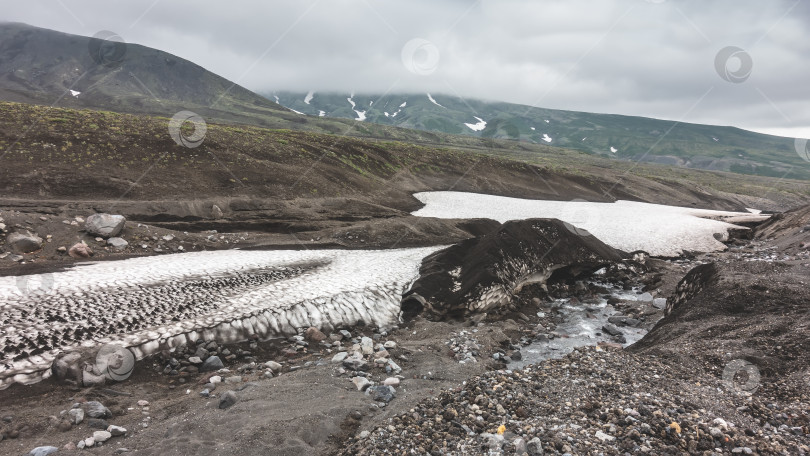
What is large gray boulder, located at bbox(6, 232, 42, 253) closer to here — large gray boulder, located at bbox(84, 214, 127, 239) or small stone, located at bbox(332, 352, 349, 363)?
large gray boulder, located at bbox(84, 214, 127, 239)

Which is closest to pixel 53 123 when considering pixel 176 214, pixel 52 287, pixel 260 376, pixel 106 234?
pixel 176 214

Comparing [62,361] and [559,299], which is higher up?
[559,299]

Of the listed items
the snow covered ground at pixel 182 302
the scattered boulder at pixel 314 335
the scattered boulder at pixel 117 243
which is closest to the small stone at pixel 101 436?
the snow covered ground at pixel 182 302

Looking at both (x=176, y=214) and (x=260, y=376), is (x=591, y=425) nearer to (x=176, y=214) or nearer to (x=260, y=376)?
(x=260, y=376)

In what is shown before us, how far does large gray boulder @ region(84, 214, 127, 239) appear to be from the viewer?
18.5m

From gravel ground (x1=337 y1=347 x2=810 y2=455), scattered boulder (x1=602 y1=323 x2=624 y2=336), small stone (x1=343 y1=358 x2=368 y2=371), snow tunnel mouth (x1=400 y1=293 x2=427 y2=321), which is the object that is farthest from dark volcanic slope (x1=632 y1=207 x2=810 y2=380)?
small stone (x1=343 y1=358 x2=368 y2=371)

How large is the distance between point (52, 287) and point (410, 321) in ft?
39.9

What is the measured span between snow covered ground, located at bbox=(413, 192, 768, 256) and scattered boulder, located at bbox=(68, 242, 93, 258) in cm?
2559

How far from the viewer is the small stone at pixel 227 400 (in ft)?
26.6

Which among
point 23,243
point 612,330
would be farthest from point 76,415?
point 612,330

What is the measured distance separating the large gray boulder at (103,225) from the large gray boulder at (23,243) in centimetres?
224

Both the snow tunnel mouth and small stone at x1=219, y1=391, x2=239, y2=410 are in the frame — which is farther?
the snow tunnel mouth

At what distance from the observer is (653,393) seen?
7703 mm

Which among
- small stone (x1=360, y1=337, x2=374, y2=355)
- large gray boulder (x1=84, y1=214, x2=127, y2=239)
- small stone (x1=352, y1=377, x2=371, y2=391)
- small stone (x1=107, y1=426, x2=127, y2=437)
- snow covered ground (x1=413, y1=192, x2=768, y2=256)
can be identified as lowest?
small stone (x1=107, y1=426, x2=127, y2=437)
